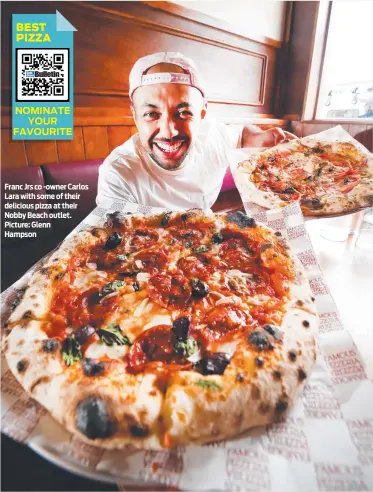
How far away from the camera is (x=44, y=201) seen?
1.10m

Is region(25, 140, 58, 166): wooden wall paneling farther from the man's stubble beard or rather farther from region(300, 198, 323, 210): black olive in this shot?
region(300, 198, 323, 210): black olive

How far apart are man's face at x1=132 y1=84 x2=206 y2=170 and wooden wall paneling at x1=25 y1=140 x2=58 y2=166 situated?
38cm

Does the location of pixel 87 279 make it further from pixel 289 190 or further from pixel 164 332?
pixel 289 190

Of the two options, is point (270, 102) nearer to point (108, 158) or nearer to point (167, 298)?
point (108, 158)

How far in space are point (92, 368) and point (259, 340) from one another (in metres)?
0.37

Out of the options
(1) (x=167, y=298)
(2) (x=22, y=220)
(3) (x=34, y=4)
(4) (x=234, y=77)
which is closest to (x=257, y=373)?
(1) (x=167, y=298)

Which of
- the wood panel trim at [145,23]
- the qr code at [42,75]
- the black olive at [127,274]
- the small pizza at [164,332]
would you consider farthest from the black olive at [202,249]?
the wood panel trim at [145,23]

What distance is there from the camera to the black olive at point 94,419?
521mm

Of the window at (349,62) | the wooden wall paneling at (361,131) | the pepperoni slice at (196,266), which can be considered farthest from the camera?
the wooden wall paneling at (361,131)

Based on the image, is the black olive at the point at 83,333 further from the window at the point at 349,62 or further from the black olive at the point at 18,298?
the window at the point at 349,62

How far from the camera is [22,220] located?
1.04m

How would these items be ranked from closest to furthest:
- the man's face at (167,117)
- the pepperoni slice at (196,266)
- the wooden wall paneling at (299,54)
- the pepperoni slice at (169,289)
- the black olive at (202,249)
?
the pepperoni slice at (169,289)
the pepperoni slice at (196,266)
the black olive at (202,249)
the man's face at (167,117)
the wooden wall paneling at (299,54)

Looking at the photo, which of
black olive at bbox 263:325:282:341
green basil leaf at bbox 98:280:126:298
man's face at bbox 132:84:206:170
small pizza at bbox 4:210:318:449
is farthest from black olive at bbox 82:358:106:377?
man's face at bbox 132:84:206:170

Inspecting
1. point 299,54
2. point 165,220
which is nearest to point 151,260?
point 165,220
